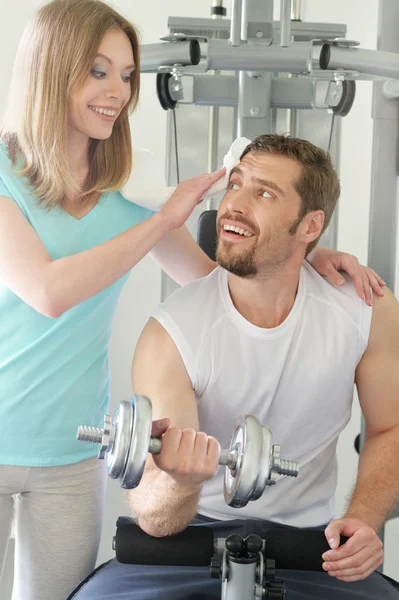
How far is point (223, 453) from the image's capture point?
1.22m

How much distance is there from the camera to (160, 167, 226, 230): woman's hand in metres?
1.64

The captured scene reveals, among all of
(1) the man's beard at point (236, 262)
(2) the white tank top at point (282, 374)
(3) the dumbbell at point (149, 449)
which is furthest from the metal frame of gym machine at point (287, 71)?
(3) the dumbbell at point (149, 449)

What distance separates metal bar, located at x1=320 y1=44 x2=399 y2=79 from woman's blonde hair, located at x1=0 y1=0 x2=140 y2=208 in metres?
0.41

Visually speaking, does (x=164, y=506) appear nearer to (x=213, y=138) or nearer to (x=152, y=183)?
(x=152, y=183)

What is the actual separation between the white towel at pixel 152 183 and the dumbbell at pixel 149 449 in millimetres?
658

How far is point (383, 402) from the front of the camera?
1827 millimetres

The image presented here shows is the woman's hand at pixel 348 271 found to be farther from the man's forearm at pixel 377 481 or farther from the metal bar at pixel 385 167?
the man's forearm at pixel 377 481

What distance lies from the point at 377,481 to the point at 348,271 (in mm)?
452

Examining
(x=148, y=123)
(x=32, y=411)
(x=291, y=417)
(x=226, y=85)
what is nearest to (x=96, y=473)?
(x=32, y=411)

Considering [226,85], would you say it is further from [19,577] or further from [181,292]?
[19,577]

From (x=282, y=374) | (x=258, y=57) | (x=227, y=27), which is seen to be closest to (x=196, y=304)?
(x=282, y=374)

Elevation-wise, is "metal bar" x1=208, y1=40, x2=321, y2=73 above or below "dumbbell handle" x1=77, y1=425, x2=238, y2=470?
above

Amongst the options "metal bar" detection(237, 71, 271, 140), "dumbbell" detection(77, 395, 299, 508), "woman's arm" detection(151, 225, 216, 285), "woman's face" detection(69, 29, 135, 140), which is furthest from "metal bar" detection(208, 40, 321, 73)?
"dumbbell" detection(77, 395, 299, 508)

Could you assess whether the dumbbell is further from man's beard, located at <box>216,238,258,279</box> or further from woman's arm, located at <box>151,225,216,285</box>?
woman's arm, located at <box>151,225,216,285</box>
